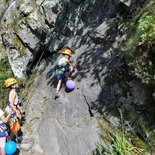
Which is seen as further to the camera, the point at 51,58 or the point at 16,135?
the point at 51,58

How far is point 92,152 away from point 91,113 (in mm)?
1153

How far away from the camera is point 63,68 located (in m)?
11.3

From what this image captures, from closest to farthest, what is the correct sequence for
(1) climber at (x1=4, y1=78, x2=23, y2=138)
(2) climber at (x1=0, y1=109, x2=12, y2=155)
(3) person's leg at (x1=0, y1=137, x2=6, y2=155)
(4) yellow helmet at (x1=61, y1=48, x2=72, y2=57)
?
(2) climber at (x1=0, y1=109, x2=12, y2=155) < (3) person's leg at (x1=0, y1=137, x2=6, y2=155) < (1) climber at (x1=4, y1=78, x2=23, y2=138) < (4) yellow helmet at (x1=61, y1=48, x2=72, y2=57)

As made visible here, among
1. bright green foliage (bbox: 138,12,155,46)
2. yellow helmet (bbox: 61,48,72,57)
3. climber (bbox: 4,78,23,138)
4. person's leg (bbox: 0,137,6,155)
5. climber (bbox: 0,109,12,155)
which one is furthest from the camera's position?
yellow helmet (bbox: 61,48,72,57)

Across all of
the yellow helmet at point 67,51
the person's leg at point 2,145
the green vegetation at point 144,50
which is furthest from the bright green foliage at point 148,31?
the person's leg at point 2,145

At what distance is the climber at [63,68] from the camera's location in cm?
1130

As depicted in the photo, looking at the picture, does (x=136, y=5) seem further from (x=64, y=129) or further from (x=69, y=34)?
(x=64, y=129)

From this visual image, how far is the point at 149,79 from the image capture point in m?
8.73

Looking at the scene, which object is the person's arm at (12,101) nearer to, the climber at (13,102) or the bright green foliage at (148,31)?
the climber at (13,102)

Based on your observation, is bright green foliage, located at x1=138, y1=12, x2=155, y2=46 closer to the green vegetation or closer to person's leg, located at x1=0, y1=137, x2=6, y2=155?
the green vegetation

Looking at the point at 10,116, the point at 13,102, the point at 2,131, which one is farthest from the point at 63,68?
the point at 2,131

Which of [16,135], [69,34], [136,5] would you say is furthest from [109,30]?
[16,135]

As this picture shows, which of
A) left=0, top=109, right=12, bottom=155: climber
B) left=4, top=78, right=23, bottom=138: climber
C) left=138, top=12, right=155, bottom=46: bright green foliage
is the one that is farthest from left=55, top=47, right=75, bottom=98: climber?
left=138, top=12, right=155, bottom=46: bright green foliage

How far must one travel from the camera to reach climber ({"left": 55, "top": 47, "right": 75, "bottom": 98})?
37.1ft
